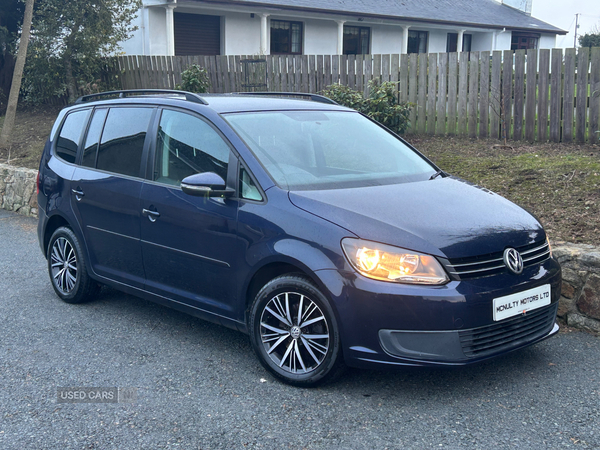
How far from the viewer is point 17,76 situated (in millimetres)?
14258

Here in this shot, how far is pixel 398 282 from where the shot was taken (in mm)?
3531

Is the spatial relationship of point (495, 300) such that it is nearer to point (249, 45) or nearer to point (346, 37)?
point (249, 45)

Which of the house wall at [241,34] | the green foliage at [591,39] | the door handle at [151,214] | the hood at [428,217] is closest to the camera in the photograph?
the hood at [428,217]

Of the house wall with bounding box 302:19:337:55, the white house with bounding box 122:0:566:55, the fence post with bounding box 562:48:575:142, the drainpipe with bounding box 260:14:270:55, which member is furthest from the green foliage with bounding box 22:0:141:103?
the fence post with bounding box 562:48:575:142

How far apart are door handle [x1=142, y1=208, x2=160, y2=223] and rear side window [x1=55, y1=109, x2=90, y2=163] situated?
139cm

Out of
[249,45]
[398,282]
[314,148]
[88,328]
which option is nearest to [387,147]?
[314,148]

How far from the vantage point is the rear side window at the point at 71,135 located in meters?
5.77

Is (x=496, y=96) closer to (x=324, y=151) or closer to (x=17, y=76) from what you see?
(x=324, y=151)

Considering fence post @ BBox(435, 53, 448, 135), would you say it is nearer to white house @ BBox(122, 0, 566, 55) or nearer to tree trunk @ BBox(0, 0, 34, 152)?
tree trunk @ BBox(0, 0, 34, 152)

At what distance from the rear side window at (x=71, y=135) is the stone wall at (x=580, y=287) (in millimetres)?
4179

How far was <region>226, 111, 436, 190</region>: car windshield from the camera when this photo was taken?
4.30 meters

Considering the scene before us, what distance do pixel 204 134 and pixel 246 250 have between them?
99cm

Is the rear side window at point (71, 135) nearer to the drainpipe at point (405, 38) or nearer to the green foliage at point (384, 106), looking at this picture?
the green foliage at point (384, 106)

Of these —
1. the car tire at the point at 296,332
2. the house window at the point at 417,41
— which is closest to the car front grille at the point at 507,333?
the car tire at the point at 296,332
